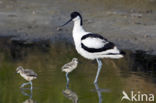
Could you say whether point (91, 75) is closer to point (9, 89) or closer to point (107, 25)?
point (9, 89)

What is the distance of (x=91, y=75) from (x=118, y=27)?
411 centimetres

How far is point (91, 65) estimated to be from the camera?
11.1 metres

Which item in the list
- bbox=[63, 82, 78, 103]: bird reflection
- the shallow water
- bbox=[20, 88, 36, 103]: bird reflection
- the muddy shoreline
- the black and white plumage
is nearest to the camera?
bbox=[20, 88, 36, 103]: bird reflection

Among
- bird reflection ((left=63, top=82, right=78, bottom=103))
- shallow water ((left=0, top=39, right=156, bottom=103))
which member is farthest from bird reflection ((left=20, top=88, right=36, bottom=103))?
bird reflection ((left=63, top=82, right=78, bottom=103))

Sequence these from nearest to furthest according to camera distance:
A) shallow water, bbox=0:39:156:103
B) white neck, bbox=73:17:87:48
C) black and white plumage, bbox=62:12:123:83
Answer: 1. shallow water, bbox=0:39:156:103
2. black and white plumage, bbox=62:12:123:83
3. white neck, bbox=73:17:87:48

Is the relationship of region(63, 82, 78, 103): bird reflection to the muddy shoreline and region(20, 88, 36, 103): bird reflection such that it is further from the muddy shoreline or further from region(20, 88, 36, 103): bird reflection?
A: the muddy shoreline

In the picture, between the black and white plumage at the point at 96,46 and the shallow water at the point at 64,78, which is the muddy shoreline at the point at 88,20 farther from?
the black and white plumage at the point at 96,46

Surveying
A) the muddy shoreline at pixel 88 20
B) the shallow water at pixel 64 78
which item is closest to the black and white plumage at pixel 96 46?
the shallow water at pixel 64 78

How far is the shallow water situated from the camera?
29.3 feet

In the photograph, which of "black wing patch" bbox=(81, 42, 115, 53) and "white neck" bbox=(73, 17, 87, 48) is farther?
"white neck" bbox=(73, 17, 87, 48)

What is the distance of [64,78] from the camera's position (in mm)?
10125

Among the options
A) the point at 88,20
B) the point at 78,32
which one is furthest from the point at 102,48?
the point at 88,20

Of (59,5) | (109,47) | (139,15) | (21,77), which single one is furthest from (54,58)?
(59,5)

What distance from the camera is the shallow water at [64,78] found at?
29.3ft
